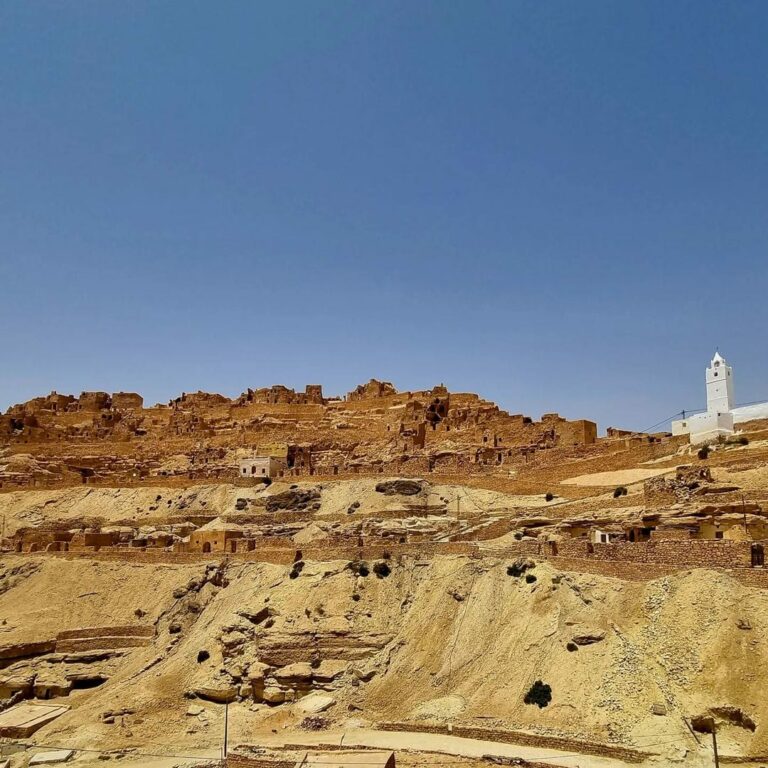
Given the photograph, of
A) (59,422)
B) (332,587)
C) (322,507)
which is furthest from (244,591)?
(59,422)

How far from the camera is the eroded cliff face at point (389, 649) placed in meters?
20.6

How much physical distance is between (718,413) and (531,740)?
73.2 feet

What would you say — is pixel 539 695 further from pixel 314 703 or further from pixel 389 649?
pixel 314 703

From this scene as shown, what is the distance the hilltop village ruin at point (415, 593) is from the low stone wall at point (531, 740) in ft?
0.19

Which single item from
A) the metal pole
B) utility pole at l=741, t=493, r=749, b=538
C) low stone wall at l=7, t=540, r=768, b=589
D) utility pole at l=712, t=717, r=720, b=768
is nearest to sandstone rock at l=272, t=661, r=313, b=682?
the metal pole

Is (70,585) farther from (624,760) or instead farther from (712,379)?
(712,379)

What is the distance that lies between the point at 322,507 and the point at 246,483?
22.7 feet

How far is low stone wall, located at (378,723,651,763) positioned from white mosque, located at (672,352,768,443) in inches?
818

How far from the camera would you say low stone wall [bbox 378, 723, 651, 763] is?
1933 centimetres

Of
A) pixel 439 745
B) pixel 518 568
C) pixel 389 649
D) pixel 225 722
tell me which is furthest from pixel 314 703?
pixel 518 568

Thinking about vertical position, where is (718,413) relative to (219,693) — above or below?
above

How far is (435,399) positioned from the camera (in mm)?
57500

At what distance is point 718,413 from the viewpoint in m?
37.9

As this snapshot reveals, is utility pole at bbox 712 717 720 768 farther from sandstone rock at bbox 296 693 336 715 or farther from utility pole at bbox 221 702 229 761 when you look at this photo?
utility pole at bbox 221 702 229 761
